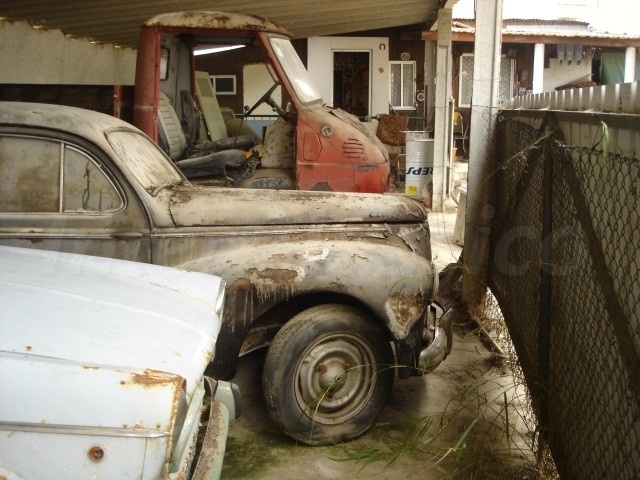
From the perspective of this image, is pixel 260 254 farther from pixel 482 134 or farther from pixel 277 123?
pixel 277 123

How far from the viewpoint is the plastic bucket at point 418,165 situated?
469 inches

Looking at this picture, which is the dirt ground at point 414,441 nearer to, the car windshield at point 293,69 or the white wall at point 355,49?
the car windshield at point 293,69

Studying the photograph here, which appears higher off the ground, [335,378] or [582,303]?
[582,303]

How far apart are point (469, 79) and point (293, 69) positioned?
13.8 metres

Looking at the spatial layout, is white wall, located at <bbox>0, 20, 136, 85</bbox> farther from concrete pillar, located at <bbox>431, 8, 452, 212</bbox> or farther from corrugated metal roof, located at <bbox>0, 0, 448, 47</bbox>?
concrete pillar, located at <bbox>431, 8, 452, 212</bbox>

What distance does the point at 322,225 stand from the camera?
405 centimetres

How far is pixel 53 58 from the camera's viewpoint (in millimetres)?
11617

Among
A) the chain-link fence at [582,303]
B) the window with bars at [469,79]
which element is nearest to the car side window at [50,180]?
the chain-link fence at [582,303]

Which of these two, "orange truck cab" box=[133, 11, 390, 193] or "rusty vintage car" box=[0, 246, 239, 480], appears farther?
"orange truck cab" box=[133, 11, 390, 193]

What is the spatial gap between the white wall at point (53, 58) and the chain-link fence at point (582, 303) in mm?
8501

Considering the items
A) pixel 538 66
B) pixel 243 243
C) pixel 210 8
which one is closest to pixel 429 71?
pixel 538 66

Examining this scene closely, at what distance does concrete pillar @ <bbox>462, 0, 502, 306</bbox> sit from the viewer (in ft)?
20.2

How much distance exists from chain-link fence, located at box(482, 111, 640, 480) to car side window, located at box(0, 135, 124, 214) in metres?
2.27

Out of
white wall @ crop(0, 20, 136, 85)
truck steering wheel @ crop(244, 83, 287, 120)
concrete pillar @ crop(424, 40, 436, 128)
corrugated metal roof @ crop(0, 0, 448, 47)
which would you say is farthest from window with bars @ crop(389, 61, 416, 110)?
truck steering wheel @ crop(244, 83, 287, 120)
